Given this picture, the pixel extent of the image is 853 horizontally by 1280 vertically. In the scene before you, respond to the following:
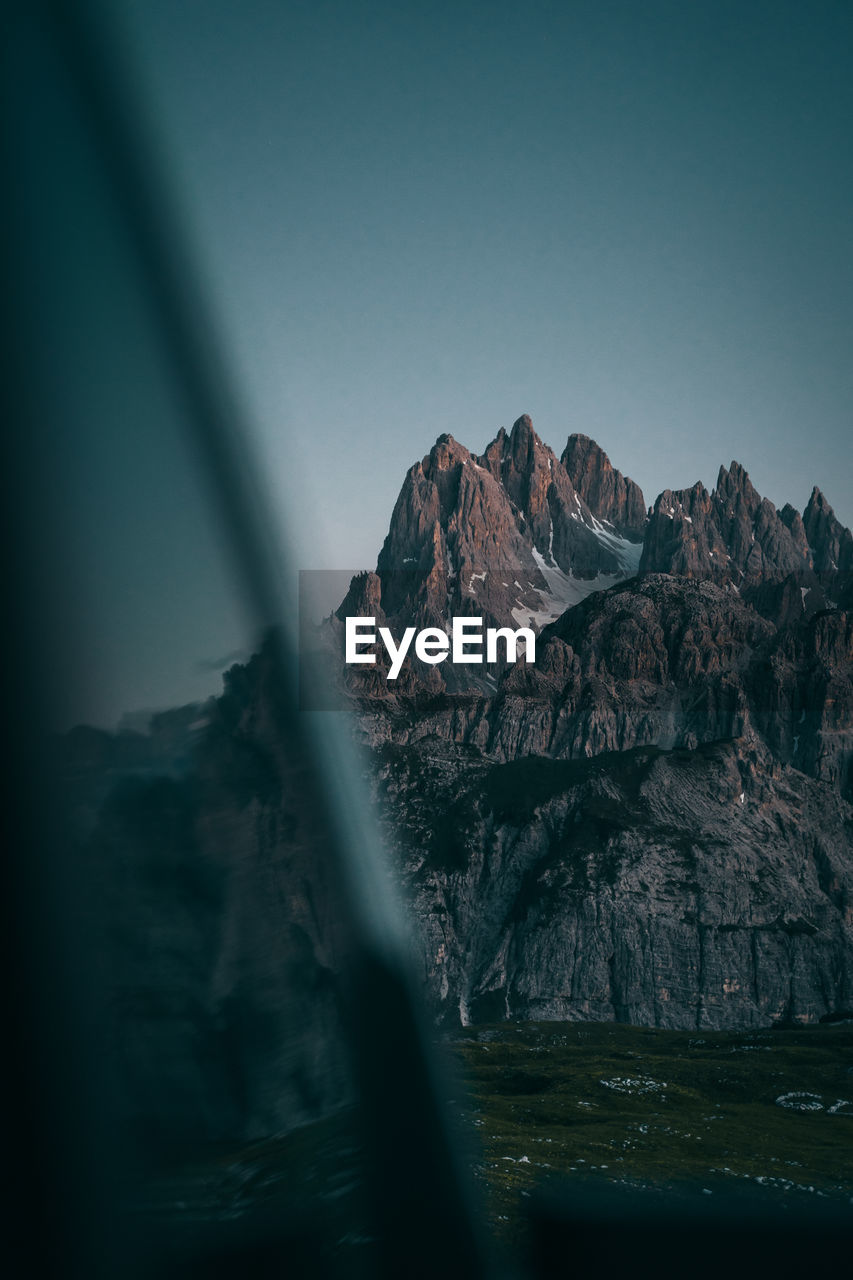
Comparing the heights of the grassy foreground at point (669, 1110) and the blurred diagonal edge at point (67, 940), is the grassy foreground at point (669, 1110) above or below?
below

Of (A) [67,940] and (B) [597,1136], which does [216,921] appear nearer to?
(A) [67,940]

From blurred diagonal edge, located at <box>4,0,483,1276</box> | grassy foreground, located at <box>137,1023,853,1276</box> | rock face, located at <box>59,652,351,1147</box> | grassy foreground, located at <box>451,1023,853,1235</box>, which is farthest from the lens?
grassy foreground, located at <box>451,1023,853,1235</box>

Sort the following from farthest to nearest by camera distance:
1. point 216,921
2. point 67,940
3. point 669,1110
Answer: point 669,1110 → point 216,921 → point 67,940

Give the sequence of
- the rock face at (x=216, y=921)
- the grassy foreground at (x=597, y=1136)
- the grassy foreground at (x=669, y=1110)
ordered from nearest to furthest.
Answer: the rock face at (x=216, y=921)
the grassy foreground at (x=597, y=1136)
the grassy foreground at (x=669, y=1110)

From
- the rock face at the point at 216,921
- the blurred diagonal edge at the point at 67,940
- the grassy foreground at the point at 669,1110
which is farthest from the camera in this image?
the grassy foreground at the point at 669,1110

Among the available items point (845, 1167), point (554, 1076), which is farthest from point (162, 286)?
point (554, 1076)

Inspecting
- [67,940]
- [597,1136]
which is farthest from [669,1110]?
[67,940]

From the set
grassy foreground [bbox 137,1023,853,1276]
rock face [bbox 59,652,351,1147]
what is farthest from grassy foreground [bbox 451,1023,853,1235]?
rock face [bbox 59,652,351,1147]

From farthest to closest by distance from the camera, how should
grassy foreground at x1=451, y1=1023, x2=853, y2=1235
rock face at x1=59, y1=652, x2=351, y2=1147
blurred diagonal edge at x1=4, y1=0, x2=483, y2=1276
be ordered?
grassy foreground at x1=451, y1=1023, x2=853, y2=1235
rock face at x1=59, y1=652, x2=351, y2=1147
blurred diagonal edge at x1=4, y1=0, x2=483, y2=1276

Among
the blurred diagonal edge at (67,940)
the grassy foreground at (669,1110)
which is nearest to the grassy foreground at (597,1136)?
the blurred diagonal edge at (67,940)

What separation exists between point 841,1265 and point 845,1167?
39.4 m

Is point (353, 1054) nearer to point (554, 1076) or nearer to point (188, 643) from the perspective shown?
point (188, 643)

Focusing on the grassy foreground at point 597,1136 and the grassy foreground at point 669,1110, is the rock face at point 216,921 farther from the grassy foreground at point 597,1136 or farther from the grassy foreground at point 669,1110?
the grassy foreground at point 669,1110

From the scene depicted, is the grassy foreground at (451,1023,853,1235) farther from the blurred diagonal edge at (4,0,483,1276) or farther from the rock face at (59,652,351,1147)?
the rock face at (59,652,351,1147)
